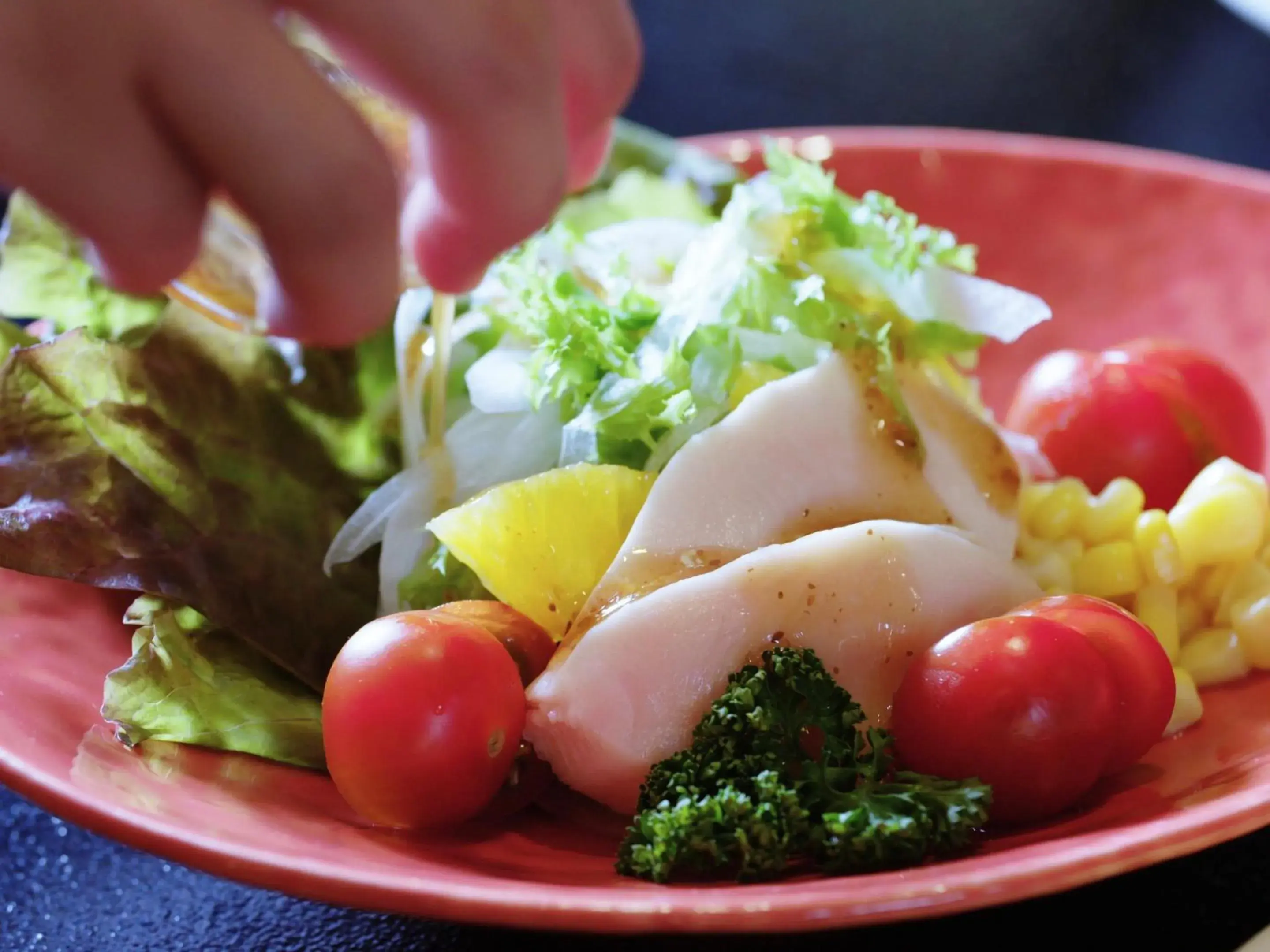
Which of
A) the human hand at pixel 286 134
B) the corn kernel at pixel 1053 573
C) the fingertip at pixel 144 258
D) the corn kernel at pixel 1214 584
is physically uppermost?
the human hand at pixel 286 134

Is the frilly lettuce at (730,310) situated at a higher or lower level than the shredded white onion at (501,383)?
higher

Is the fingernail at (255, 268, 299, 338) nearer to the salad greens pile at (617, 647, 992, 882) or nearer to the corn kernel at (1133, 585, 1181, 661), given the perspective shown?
the salad greens pile at (617, 647, 992, 882)

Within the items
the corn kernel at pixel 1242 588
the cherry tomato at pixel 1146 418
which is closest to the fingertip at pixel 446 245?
the corn kernel at pixel 1242 588

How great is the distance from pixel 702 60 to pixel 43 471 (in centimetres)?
349

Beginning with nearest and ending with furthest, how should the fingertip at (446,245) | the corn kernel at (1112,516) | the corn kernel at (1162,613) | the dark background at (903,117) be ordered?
the fingertip at (446,245)
the dark background at (903,117)
the corn kernel at (1162,613)
the corn kernel at (1112,516)

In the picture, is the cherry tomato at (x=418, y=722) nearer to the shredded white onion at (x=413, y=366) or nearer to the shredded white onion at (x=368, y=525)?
the shredded white onion at (x=368, y=525)

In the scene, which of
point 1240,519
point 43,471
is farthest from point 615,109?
point 1240,519

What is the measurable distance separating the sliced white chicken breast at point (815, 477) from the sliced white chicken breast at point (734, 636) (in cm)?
8

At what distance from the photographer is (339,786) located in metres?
1.48

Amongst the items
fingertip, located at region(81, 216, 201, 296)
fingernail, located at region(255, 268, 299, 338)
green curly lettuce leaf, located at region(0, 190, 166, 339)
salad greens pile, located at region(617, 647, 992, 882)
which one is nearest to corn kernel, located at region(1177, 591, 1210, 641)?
salad greens pile, located at region(617, 647, 992, 882)

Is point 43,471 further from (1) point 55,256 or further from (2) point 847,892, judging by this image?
(2) point 847,892

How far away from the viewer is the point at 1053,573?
1.88 m

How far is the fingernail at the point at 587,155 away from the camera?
4.19 ft

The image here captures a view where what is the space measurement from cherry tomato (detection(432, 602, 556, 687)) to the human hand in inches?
27.2
